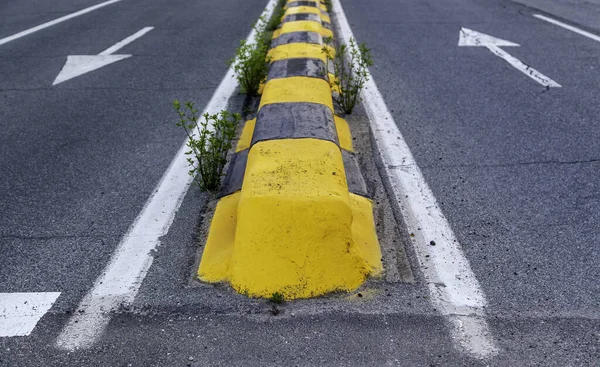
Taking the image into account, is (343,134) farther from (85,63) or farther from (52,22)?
(52,22)

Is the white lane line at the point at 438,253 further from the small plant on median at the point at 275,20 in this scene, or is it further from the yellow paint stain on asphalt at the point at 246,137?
the small plant on median at the point at 275,20

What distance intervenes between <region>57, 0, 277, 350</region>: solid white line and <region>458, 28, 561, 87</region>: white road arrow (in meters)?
3.81

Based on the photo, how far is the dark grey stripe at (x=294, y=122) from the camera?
391 cm

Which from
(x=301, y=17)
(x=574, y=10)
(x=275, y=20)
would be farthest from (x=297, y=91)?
(x=574, y=10)

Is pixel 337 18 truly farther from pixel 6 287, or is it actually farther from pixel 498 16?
pixel 6 287

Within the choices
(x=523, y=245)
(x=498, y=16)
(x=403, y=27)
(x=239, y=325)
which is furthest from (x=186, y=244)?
(x=498, y=16)

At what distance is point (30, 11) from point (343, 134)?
8.29 metres

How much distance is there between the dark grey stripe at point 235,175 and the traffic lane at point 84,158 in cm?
47

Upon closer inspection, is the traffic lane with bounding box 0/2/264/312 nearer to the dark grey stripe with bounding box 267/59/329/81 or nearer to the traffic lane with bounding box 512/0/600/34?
the dark grey stripe with bounding box 267/59/329/81

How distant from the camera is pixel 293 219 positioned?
301cm

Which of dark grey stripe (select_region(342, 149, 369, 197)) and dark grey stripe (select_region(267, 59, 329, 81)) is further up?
dark grey stripe (select_region(267, 59, 329, 81))

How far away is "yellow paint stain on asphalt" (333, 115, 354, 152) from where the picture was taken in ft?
15.0

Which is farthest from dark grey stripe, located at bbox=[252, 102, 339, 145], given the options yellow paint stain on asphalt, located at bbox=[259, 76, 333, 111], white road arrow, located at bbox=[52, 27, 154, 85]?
white road arrow, located at bbox=[52, 27, 154, 85]

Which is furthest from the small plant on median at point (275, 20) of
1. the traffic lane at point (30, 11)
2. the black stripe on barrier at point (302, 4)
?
the traffic lane at point (30, 11)
